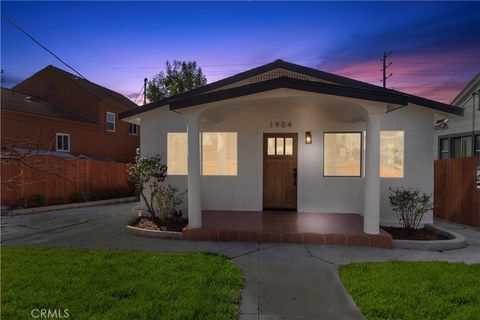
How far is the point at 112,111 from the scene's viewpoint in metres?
→ 21.8

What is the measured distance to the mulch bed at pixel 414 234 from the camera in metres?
6.63

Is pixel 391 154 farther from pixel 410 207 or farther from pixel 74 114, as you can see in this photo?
pixel 74 114

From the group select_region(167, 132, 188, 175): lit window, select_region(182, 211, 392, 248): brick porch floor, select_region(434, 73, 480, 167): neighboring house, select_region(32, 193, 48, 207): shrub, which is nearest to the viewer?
select_region(182, 211, 392, 248): brick porch floor

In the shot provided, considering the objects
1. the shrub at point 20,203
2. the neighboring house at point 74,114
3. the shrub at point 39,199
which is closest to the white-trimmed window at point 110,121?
the neighboring house at point 74,114

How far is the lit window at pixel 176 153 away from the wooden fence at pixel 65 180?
332 cm

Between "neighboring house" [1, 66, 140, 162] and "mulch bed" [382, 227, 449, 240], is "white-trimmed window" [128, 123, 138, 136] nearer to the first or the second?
"neighboring house" [1, 66, 140, 162]

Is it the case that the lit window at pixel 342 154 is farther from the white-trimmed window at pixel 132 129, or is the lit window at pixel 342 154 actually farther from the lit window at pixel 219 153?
the white-trimmed window at pixel 132 129

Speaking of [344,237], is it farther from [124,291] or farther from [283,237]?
[124,291]

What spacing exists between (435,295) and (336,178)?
4806 mm

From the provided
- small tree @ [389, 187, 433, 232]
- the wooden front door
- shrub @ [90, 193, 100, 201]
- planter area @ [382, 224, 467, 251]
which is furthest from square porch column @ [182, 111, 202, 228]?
shrub @ [90, 193, 100, 201]

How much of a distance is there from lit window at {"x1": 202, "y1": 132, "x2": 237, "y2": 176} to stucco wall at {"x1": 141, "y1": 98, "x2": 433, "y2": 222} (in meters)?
0.14

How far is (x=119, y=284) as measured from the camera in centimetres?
400

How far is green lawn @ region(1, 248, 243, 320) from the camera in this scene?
3.36 m

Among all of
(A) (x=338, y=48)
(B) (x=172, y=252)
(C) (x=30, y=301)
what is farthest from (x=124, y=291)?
(A) (x=338, y=48)
